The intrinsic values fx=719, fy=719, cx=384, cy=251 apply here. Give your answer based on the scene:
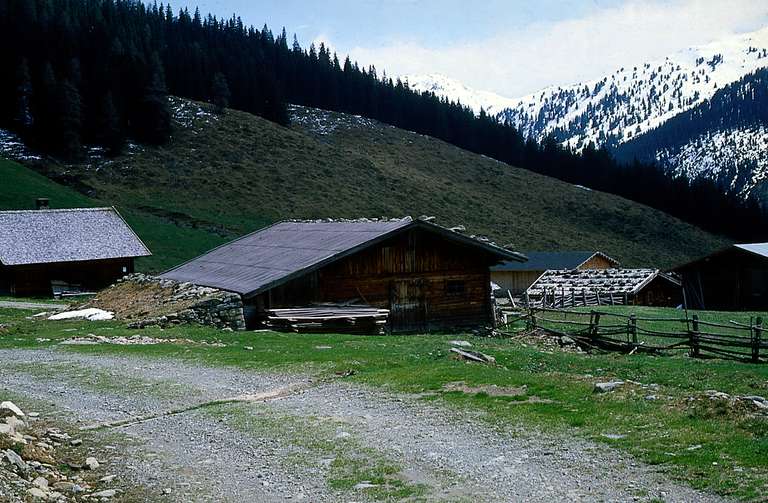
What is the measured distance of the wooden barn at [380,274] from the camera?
103 ft

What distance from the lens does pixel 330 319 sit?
3031cm

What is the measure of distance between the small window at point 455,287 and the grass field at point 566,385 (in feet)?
21.3

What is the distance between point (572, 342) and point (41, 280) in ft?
143

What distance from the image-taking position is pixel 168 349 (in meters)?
23.4

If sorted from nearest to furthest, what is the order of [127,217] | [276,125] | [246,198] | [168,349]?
1. [168,349]
2. [127,217]
3. [246,198]
4. [276,125]

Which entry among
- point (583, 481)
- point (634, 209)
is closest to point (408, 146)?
point (634, 209)

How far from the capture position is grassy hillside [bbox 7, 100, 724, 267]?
92.0 meters

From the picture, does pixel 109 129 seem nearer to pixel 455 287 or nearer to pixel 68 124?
pixel 68 124

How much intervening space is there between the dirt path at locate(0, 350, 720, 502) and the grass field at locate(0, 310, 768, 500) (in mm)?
656

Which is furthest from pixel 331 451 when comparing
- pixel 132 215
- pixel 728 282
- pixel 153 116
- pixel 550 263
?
pixel 153 116

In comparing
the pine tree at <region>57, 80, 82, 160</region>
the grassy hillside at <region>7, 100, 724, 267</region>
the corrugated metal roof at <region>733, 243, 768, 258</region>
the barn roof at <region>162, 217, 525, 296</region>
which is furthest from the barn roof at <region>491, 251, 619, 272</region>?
the pine tree at <region>57, 80, 82, 160</region>

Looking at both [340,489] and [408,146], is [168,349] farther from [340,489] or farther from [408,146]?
[408,146]

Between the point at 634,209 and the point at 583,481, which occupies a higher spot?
the point at 634,209

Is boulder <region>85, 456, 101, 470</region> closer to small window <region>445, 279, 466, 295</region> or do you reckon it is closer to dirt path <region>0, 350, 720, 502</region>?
dirt path <region>0, 350, 720, 502</region>
